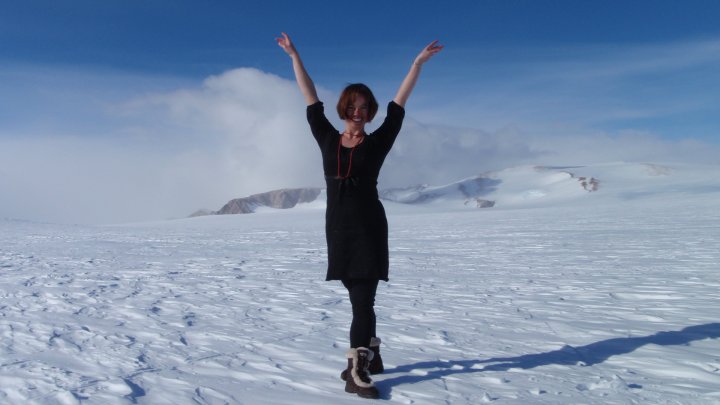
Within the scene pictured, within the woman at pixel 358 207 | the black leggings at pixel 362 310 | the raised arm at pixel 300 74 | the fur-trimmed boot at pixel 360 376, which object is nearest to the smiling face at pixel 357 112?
the woman at pixel 358 207

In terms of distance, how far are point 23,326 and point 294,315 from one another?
1912 mm

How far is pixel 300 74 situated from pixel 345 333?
191 cm

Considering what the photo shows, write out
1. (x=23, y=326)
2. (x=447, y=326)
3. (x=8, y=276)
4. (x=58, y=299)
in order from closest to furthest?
(x=23, y=326) → (x=447, y=326) → (x=58, y=299) → (x=8, y=276)

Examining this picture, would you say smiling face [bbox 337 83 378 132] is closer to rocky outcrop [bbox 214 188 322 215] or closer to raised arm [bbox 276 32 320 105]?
raised arm [bbox 276 32 320 105]

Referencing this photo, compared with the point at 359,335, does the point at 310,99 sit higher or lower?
higher

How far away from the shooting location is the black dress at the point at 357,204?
257 centimetres

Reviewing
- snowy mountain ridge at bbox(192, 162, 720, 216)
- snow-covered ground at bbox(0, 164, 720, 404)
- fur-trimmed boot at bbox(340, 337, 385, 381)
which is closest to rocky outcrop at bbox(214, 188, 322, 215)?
snowy mountain ridge at bbox(192, 162, 720, 216)

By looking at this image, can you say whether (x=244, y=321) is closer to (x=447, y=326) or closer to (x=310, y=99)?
(x=447, y=326)

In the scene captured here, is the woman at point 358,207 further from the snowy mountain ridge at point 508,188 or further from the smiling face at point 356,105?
the snowy mountain ridge at point 508,188

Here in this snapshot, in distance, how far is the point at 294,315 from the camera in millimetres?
4387

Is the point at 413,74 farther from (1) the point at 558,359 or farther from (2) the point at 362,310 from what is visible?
(1) the point at 558,359

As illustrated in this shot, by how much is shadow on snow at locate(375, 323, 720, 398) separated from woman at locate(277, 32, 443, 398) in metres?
0.26

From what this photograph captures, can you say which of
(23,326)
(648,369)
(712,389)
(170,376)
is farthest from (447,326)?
(23,326)

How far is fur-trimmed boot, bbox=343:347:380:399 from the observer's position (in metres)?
2.53
